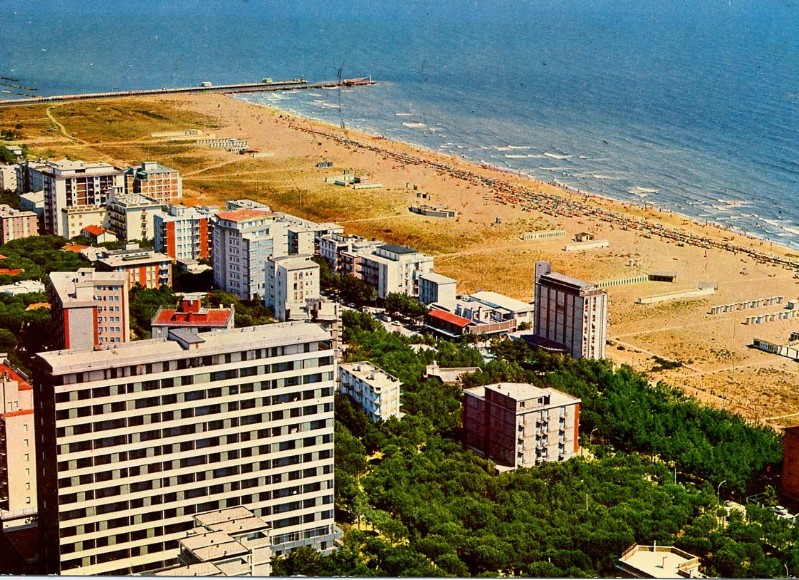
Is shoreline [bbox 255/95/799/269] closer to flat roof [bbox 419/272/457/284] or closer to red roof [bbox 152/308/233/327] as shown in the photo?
flat roof [bbox 419/272/457/284]

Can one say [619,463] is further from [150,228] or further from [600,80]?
[600,80]

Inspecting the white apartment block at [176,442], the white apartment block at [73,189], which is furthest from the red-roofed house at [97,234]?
the white apartment block at [176,442]

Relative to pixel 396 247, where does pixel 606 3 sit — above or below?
above

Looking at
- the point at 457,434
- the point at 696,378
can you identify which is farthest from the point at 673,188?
the point at 457,434

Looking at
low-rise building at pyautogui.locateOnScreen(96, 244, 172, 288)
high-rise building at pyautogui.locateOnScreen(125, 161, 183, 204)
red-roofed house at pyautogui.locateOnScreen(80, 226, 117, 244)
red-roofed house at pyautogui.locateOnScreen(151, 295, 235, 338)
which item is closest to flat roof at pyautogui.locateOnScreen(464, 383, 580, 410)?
red-roofed house at pyautogui.locateOnScreen(151, 295, 235, 338)

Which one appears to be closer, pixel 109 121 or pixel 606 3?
pixel 109 121

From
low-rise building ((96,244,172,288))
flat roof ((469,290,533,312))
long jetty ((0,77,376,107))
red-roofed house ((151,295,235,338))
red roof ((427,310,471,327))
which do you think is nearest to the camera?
red-roofed house ((151,295,235,338))
